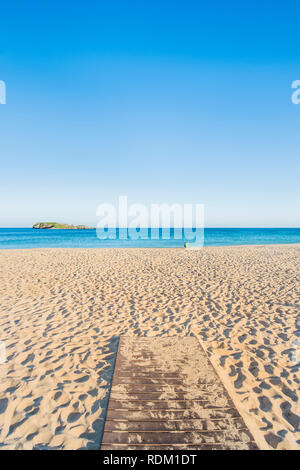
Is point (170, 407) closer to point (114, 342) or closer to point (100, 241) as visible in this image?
point (114, 342)

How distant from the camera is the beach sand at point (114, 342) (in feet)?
9.64

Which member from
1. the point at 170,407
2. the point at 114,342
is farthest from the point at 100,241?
the point at 170,407

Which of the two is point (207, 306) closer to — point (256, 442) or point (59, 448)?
point (256, 442)

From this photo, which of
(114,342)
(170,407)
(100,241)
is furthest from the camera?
(100,241)

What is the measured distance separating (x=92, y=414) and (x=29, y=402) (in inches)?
36.3

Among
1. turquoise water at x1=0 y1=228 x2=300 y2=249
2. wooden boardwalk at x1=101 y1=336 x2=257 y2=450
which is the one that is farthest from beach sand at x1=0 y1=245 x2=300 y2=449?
turquoise water at x1=0 y1=228 x2=300 y2=249

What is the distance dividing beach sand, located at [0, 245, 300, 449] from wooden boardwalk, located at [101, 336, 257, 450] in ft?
0.92

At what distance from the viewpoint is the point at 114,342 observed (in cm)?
486

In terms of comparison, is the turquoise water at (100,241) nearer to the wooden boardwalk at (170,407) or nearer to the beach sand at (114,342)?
the beach sand at (114,342)

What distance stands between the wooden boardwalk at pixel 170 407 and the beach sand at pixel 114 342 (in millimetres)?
280

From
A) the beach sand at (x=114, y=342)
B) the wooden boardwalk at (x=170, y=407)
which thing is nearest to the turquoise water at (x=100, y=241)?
the beach sand at (x=114, y=342)

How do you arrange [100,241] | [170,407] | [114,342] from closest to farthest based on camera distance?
[170,407] < [114,342] < [100,241]

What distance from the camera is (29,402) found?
10.7ft

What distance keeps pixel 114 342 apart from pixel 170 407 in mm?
2132
